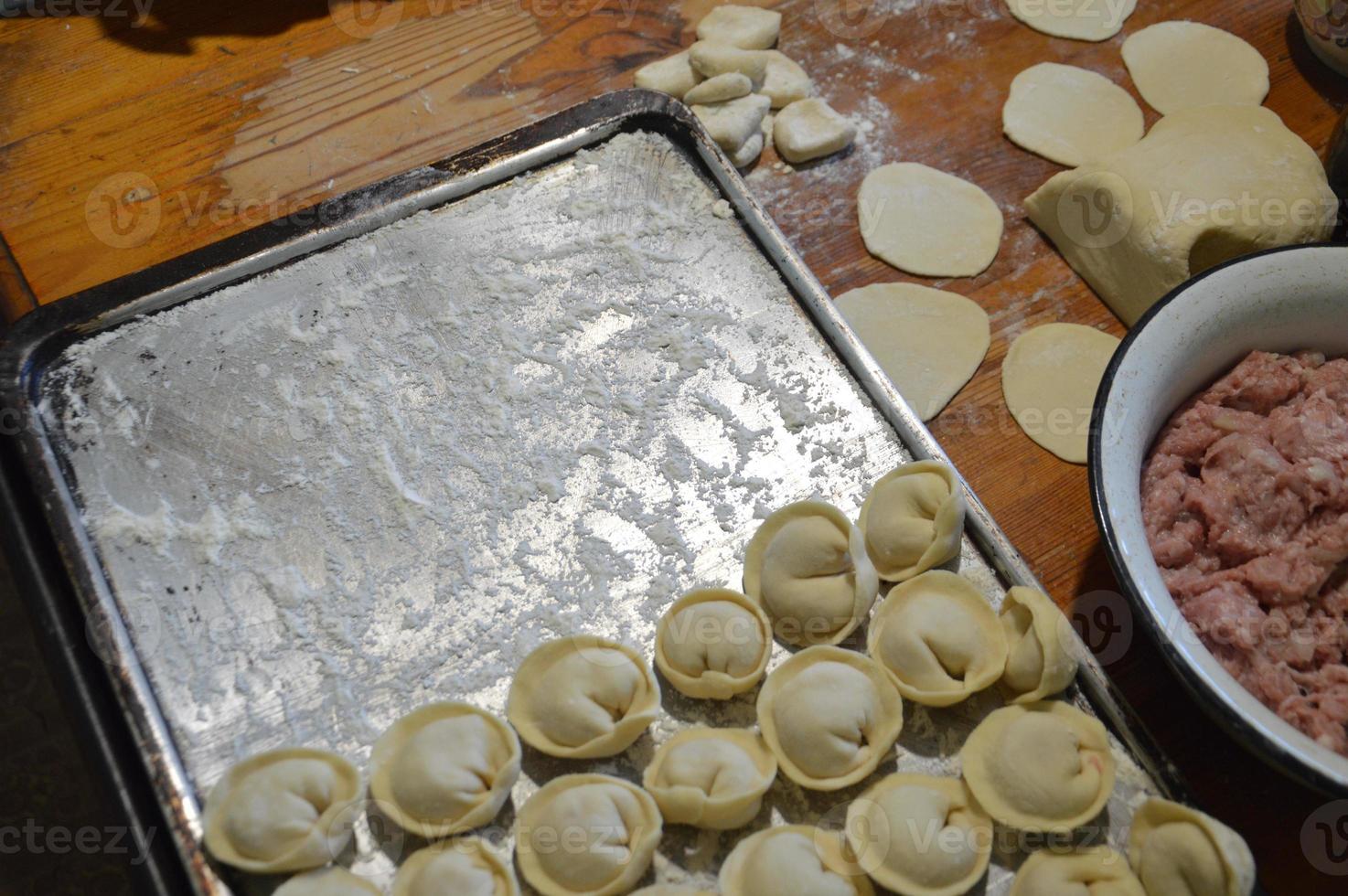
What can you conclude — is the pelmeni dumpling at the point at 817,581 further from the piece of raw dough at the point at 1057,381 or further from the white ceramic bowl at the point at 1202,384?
the piece of raw dough at the point at 1057,381

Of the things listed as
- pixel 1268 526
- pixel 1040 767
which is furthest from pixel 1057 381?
pixel 1040 767

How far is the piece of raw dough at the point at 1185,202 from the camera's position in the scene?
4.85 ft

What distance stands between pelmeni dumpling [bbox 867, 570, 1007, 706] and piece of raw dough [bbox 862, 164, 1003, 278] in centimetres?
66

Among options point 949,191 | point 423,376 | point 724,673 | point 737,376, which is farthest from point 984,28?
point 724,673

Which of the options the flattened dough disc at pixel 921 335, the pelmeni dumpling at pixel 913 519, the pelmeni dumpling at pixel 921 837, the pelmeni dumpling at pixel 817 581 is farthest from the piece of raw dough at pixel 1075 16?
the pelmeni dumpling at pixel 921 837

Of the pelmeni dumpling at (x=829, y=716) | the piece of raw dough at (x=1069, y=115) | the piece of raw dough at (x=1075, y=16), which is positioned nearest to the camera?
the pelmeni dumpling at (x=829, y=716)

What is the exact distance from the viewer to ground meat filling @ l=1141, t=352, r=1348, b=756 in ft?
3.48

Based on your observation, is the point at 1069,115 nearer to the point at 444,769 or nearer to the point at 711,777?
the point at 711,777

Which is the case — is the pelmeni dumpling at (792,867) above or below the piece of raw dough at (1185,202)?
below

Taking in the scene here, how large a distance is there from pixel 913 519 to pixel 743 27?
43.5 inches

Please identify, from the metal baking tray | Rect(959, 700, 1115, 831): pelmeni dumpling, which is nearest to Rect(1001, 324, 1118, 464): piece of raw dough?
the metal baking tray

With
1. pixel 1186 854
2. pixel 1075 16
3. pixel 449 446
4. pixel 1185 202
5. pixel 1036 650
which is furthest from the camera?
pixel 1075 16

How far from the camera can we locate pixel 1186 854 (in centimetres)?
100

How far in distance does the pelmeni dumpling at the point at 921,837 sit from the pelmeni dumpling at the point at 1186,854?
0.52 feet
